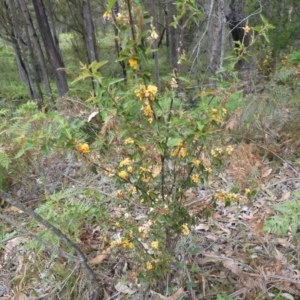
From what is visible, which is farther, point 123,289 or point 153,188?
point 123,289

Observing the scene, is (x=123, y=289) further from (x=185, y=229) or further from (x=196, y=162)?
(x=196, y=162)

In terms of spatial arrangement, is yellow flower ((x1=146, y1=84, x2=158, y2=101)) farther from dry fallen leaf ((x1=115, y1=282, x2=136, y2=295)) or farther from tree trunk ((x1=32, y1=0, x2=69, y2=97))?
tree trunk ((x1=32, y1=0, x2=69, y2=97))

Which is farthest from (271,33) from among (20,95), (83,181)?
(20,95)

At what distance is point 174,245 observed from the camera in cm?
192

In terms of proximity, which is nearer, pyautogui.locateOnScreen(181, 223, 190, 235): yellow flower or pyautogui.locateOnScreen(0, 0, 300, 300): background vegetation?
pyautogui.locateOnScreen(0, 0, 300, 300): background vegetation

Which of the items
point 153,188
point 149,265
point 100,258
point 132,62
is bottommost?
point 100,258

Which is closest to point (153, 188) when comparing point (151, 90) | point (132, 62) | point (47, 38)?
point (151, 90)

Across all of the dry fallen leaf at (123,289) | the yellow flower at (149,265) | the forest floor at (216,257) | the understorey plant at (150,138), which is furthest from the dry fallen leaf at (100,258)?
the yellow flower at (149,265)

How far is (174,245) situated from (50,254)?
105 cm

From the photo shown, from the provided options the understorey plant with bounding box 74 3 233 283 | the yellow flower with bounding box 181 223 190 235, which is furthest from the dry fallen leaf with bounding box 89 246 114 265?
the yellow flower with bounding box 181 223 190 235

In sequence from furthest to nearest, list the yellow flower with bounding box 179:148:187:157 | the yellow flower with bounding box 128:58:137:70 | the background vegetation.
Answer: the yellow flower with bounding box 179:148:187:157
the background vegetation
the yellow flower with bounding box 128:58:137:70

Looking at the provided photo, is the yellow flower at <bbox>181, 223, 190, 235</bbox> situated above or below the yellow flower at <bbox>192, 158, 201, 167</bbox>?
below

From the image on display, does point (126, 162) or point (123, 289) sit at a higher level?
point (126, 162)

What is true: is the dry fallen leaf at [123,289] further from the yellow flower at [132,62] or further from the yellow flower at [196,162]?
the yellow flower at [132,62]
